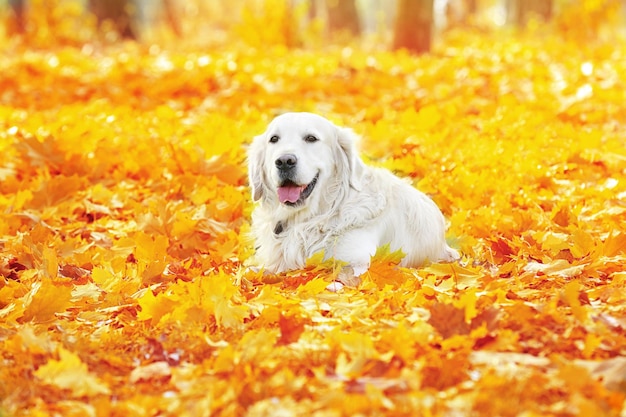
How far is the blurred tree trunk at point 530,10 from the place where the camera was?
67.8 ft

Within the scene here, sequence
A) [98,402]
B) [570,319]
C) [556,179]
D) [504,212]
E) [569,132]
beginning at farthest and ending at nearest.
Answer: [569,132] < [556,179] < [504,212] < [570,319] < [98,402]

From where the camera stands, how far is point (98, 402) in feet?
8.51

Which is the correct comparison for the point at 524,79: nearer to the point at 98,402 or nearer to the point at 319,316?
the point at 319,316

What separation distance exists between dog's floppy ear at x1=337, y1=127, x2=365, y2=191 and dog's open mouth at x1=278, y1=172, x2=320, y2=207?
208mm

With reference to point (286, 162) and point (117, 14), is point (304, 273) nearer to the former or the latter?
point (286, 162)

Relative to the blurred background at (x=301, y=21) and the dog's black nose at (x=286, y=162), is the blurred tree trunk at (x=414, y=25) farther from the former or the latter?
the dog's black nose at (x=286, y=162)

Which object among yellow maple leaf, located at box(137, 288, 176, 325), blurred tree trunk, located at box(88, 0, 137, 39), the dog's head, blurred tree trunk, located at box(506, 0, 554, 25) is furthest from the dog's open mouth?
blurred tree trunk, located at box(506, 0, 554, 25)

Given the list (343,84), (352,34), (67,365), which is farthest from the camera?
(352,34)

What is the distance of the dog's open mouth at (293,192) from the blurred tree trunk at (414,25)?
9.70 m

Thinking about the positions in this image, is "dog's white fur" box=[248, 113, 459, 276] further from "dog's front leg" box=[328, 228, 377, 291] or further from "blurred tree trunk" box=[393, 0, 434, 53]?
"blurred tree trunk" box=[393, 0, 434, 53]

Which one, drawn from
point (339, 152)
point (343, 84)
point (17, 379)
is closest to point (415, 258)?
point (339, 152)

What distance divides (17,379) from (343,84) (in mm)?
7737

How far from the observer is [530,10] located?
21.1 meters

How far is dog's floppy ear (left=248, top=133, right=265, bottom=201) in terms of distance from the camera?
4.47 m
